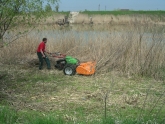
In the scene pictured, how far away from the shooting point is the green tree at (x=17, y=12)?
782 centimetres

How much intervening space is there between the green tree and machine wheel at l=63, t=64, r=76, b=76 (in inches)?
96.0

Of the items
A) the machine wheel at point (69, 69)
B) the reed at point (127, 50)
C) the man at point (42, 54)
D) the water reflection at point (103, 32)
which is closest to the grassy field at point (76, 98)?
the machine wheel at point (69, 69)

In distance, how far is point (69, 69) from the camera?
35.4 feet

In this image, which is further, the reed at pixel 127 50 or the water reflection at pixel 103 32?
the water reflection at pixel 103 32

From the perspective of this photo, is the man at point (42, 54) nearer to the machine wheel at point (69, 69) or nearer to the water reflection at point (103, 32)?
the water reflection at point (103, 32)

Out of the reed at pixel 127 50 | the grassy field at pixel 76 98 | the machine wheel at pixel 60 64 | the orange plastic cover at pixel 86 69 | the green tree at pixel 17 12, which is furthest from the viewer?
the machine wheel at pixel 60 64

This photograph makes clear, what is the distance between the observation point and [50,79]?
10.1 metres

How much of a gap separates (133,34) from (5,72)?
5034 mm

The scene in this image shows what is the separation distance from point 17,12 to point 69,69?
3.29m

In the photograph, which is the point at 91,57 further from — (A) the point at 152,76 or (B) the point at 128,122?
(B) the point at 128,122

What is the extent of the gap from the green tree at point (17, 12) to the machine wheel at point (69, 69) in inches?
96.0

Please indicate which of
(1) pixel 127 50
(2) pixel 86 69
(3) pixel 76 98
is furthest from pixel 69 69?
(3) pixel 76 98

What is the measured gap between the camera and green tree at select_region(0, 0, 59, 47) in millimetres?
7820

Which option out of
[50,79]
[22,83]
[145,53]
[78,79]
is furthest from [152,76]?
[22,83]
